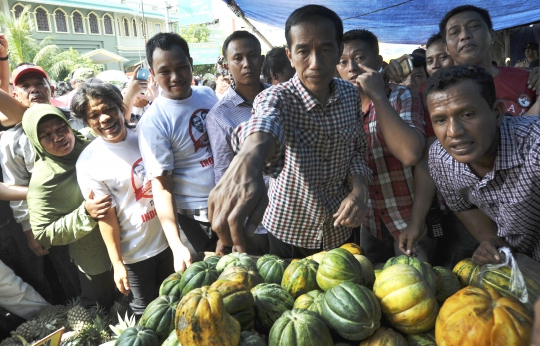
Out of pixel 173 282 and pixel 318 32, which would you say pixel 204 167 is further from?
pixel 318 32

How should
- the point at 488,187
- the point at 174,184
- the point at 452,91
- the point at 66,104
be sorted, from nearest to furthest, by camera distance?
the point at 452,91 < the point at 488,187 < the point at 174,184 < the point at 66,104

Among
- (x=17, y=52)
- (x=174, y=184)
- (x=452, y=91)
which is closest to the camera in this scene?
(x=452, y=91)

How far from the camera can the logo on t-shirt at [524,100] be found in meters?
2.59

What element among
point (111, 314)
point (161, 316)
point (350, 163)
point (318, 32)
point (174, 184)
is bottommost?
point (111, 314)

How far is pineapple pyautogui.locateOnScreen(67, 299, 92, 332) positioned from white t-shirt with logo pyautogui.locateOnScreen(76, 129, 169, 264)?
80cm

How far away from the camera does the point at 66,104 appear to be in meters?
6.53

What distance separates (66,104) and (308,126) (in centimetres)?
612

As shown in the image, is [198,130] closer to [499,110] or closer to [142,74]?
[142,74]

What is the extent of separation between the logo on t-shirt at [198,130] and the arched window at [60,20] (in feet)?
115

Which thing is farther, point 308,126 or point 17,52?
point 17,52

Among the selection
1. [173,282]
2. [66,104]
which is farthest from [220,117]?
[66,104]

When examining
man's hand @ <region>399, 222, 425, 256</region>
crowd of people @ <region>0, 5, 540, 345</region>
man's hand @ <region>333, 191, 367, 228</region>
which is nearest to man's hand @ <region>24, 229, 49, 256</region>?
crowd of people @ <region>0, 5, 540, 345</region>

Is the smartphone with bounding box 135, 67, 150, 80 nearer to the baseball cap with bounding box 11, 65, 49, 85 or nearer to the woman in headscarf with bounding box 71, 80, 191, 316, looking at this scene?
the woman in headscarf with bounding box 71, 80, 191, 316

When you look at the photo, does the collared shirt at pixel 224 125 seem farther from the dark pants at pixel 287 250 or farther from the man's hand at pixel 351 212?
the man's hand at pixel 351 212
